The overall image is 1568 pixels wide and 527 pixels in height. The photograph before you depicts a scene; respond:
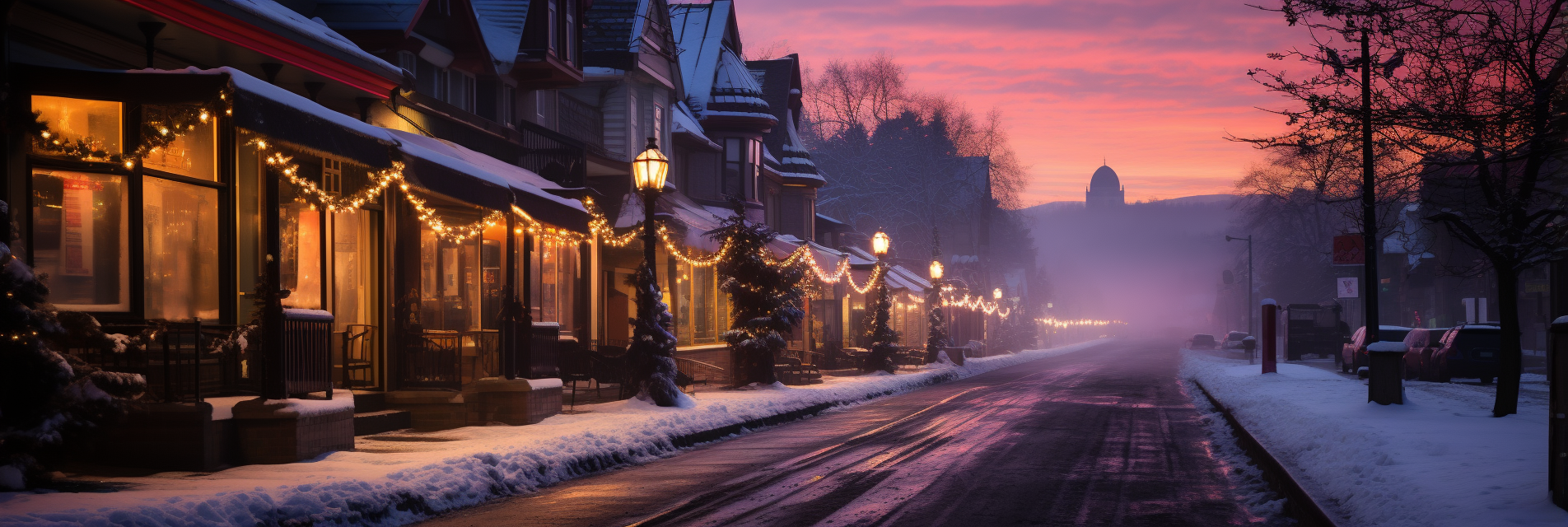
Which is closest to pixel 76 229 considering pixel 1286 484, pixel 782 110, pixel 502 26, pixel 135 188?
pixel 135 188

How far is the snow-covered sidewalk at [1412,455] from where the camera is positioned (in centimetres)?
793

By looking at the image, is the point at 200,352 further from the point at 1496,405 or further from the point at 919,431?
the point at 1496,405

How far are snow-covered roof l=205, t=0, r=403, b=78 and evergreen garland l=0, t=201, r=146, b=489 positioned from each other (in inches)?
166

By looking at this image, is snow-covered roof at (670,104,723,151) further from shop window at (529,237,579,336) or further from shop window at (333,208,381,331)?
shop window at (333,208,381,331)

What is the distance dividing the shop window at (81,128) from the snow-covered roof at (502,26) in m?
10.3

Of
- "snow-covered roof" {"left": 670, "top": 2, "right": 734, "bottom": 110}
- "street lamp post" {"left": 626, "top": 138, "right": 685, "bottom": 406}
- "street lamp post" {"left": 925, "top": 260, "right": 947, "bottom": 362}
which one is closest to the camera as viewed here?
"street lamp post" {"left": 626, "top": 138, "right": 685, "bottom": 406}

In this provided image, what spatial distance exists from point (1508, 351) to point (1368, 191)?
4584 millimetres

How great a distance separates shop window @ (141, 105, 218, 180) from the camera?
11266 millimetres

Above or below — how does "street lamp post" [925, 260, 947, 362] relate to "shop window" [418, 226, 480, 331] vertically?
below

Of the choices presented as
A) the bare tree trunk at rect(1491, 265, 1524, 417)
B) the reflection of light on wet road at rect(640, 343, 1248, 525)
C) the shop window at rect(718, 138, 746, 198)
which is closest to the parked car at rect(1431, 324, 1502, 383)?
the reflection of light on wet road at rect(640, 343, 1248, 525)

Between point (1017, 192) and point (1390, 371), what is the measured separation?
66432mm

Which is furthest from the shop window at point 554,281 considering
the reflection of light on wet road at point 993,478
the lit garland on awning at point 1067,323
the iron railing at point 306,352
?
the lit garland on awning at point 1067,323

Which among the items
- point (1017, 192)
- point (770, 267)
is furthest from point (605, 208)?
point (1017, 192)

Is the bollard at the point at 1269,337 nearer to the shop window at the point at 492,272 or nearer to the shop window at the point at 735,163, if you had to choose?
the shop window at the point at 735,163
